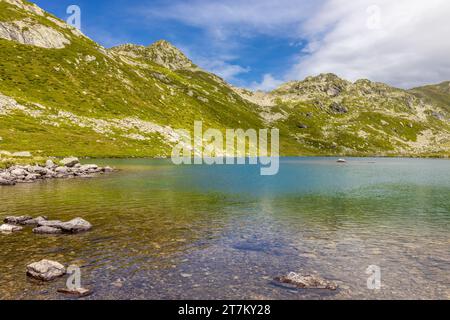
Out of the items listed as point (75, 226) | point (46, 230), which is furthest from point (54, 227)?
point (75, 226)

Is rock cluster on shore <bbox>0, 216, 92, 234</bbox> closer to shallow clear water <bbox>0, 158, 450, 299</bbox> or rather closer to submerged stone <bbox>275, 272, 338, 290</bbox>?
shallow clear water <bbox>0, 158, 450, 299</bbox>

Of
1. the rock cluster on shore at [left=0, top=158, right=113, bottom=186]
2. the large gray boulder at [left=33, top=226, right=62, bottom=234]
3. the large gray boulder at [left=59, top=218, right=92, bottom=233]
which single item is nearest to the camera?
the large gray boulder at [left=33, top=226, right=62, bottom=234]

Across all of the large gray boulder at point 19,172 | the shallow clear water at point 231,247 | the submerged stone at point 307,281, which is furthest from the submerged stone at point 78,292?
the large gray boulder at point 19,172

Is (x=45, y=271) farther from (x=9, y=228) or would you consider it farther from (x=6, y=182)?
(x=6, y=182)

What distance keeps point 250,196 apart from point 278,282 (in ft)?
103

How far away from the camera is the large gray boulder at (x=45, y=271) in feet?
56.3

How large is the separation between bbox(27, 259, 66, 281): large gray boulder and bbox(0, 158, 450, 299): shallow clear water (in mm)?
427

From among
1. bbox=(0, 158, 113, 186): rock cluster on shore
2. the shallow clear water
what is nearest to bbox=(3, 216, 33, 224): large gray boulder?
the shallow clear water

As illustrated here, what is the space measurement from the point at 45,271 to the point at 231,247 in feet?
37.0

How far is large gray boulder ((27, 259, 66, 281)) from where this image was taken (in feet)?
56.3

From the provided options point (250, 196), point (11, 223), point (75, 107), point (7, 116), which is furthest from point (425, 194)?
point (75, 107)

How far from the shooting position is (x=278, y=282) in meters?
17.4

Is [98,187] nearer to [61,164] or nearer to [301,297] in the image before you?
[61,164]

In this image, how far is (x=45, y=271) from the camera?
56.7 ft
